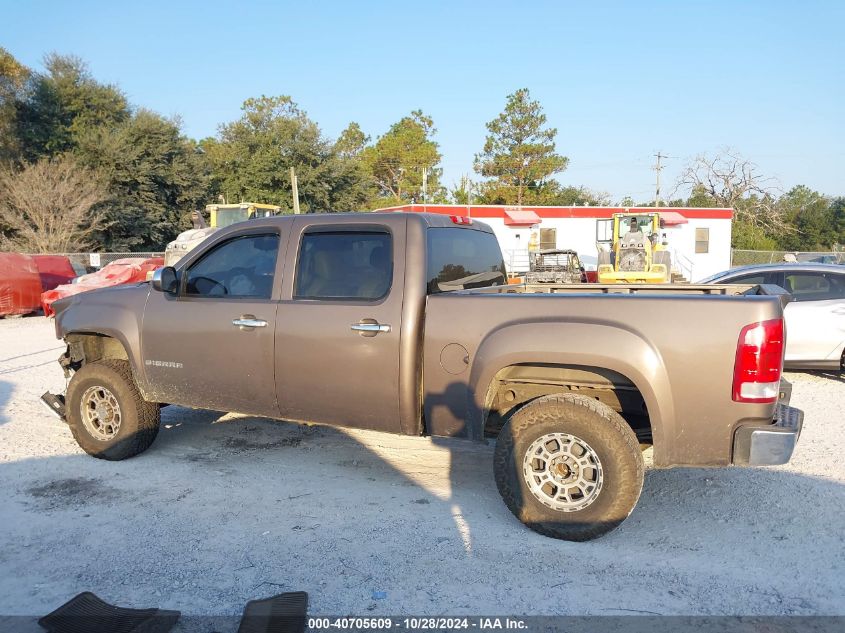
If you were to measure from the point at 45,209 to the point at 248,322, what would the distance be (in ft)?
94.3

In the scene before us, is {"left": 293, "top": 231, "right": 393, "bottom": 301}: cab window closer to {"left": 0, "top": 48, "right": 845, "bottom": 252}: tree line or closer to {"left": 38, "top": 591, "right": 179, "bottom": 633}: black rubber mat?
{"left": 38, "top": 591, "right": 179, "bottom": 633}: black rubber mat

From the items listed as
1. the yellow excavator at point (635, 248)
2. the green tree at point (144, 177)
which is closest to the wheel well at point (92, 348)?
the yellow excavator at point (635, 248)

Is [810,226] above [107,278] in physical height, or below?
above

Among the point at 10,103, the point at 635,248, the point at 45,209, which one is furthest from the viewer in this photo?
the point at 10,103

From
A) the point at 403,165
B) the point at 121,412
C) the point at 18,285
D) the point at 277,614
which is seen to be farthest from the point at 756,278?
the point at 403,165

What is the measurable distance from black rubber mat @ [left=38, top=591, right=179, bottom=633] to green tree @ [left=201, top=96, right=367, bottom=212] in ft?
129

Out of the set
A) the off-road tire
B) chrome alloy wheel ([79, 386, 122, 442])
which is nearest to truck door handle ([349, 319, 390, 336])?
the off-road tire

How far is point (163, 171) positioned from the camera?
35938 mm

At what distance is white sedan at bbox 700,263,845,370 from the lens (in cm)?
826

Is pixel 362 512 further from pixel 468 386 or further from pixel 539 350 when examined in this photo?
pixel 539 350

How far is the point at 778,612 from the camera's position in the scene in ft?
10.7

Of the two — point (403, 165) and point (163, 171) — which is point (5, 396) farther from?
point (403, 165)

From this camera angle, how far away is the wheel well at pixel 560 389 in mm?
4125

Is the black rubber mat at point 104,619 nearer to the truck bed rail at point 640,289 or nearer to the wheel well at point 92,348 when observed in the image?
the truck bed rail at point 640,289
